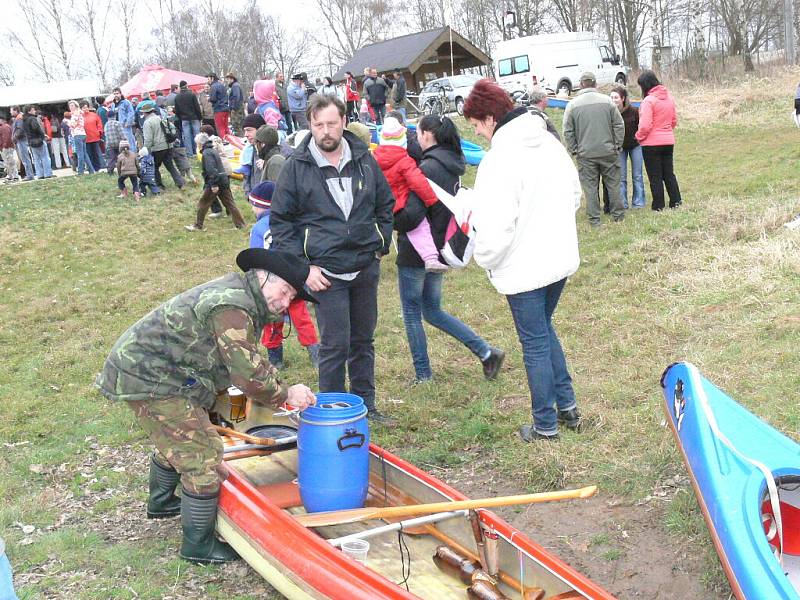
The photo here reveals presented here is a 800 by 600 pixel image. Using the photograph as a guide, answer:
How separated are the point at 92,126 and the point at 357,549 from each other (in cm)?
1766

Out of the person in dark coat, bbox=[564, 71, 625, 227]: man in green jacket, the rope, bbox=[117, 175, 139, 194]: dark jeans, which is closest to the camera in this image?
the rope

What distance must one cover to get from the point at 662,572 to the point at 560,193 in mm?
2212

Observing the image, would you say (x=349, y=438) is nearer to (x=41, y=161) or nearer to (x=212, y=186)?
(x=212, y=186)

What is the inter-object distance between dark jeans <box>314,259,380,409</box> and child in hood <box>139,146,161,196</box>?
1153cm

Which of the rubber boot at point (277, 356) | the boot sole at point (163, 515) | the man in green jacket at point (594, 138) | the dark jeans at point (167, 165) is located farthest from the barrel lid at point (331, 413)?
the dark jeans at point (167, 165)

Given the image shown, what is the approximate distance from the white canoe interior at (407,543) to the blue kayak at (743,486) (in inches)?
27.3

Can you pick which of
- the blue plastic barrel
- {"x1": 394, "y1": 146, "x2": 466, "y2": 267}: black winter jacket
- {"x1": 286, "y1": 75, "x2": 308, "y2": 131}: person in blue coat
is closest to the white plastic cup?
the blue plastic barrel

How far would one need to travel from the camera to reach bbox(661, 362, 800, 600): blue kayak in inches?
127

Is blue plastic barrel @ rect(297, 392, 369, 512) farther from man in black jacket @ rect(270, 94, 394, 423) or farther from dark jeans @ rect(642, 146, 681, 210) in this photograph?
dark jeans @ rect(642, 146, 681, 210)

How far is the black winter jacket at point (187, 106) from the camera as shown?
18.2m

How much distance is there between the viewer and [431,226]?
20.4 ft

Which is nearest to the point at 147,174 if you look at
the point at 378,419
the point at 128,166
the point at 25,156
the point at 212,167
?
the point at 128,166

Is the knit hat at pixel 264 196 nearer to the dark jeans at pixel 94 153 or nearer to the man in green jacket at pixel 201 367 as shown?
the man in green jacket at pixel 201 367

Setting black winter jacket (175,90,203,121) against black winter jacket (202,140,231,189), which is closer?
black winter jacket (202,140,231,189)
